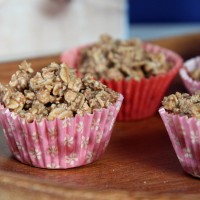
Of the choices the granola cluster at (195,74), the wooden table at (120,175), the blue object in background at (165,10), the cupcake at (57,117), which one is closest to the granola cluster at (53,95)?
the cupcake at (57,117)

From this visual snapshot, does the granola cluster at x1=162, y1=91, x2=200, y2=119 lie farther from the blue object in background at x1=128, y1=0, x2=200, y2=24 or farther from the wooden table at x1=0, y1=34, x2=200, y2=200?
the blue object in background at x1=128, y1=0, x2=200, y2=24

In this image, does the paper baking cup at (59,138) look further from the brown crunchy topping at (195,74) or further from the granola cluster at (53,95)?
the brown crunchy topping at (195,74)

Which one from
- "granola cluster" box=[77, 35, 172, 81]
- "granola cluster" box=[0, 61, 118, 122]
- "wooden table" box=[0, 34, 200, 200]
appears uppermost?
"granola cluster" box=[0, 61, 118, 122]

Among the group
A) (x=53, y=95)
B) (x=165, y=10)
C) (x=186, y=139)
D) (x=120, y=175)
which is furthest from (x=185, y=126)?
(x=165, y=10)

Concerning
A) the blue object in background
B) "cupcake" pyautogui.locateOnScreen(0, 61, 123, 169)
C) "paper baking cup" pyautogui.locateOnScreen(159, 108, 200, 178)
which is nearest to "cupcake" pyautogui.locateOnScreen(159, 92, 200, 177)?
"paper baking cup" pyautogui.locateOnScreen(159, 108, 200, 178)

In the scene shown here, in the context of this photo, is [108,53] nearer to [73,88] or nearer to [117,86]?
[117,86]

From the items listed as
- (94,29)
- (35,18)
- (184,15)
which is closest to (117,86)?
(35,18)
